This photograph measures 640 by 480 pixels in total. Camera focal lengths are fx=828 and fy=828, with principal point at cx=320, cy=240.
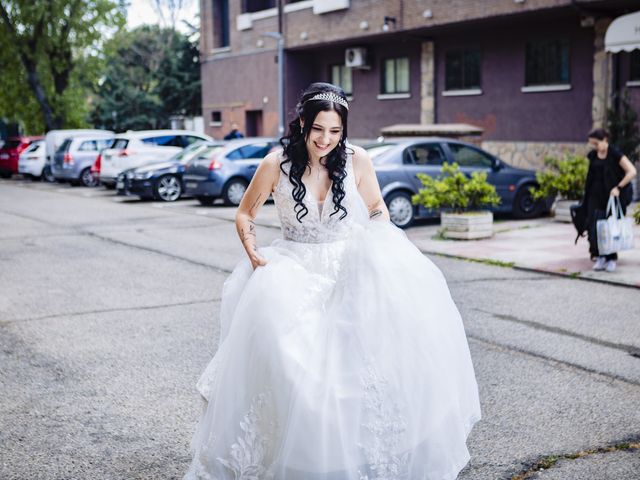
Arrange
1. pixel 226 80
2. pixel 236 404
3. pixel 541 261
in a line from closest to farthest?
A: 1. pixel 236 404
2. pixel 541 261
3. pixel 226 80

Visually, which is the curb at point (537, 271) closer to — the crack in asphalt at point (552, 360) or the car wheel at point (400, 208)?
the car wheel at point (400, 208)

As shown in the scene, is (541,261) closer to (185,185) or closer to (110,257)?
(110,257)

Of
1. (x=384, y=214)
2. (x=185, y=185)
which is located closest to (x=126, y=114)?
(x=185, y=185)

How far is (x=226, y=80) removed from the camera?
1357 inches

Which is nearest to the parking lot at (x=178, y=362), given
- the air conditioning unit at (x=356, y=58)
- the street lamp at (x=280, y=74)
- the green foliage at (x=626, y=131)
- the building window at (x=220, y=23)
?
the green foliage at (x=626, y=131)

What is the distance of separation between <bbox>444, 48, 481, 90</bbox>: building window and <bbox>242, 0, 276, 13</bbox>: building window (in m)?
10.8

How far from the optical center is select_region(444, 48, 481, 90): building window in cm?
2429

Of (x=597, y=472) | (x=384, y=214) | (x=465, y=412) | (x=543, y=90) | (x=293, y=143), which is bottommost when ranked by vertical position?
(x=597, y=472)

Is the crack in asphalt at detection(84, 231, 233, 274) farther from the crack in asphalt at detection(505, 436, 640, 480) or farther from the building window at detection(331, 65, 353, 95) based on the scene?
the building window at detection(331, 65, 353, 95)

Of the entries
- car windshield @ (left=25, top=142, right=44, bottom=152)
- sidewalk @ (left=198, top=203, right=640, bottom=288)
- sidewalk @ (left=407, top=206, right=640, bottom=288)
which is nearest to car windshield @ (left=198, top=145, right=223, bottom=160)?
sidewalk @ (left=198, top=203, right=640, bottom=288)

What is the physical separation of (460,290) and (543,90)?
1452cm

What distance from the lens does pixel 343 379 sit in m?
3.44

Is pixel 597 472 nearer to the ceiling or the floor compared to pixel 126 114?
nearer to the floor

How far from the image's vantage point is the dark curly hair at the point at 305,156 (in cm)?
384
